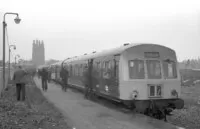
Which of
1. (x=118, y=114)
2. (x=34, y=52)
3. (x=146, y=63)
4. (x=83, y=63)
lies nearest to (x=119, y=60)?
(x=146, y=63)

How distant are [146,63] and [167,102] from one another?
174cm

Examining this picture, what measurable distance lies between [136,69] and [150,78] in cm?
65

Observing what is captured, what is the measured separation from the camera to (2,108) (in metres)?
11.1

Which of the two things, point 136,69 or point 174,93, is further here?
point 174,93

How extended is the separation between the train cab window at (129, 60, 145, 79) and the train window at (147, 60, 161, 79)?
11.5 inches

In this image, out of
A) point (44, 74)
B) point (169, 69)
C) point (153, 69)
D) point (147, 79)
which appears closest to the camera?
point (147, 79)

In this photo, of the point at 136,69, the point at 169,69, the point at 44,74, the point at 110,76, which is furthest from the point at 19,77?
the point at 44,74

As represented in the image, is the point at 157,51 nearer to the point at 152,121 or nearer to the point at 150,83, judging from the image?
the point at 150,83

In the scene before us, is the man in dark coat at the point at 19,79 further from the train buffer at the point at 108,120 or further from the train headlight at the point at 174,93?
the train headlight at the point at 174,93

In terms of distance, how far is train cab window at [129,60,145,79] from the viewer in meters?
11.5

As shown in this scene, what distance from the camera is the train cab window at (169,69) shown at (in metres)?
12.0

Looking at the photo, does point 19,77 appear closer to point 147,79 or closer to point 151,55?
point 147,79

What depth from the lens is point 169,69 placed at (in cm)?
1207

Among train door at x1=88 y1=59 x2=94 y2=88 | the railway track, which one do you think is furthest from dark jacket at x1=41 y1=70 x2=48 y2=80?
the railway track
